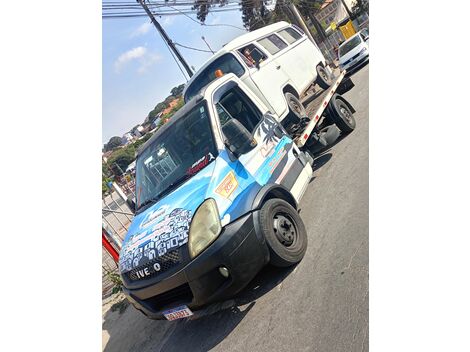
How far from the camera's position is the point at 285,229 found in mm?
3895

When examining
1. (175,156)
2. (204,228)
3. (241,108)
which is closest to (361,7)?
(241,108)

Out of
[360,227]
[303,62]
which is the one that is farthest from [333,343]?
[303,62]

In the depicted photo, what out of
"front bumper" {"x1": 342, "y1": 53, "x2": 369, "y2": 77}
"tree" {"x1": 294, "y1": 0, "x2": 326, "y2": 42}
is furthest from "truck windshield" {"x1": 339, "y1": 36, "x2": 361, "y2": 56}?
"tree" {"x1": 294, "y1": 0, "x2": 326, "y2": 42}

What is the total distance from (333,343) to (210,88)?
3.18 metres

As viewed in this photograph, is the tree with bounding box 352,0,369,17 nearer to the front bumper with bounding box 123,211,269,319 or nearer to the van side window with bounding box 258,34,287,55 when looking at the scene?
the van side window with bounding box 258,34,287,55

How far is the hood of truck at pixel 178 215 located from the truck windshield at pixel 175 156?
198 mm

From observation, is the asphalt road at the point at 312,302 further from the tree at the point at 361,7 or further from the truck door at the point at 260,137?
the tree at the point at 361,7

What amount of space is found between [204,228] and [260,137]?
178 cm

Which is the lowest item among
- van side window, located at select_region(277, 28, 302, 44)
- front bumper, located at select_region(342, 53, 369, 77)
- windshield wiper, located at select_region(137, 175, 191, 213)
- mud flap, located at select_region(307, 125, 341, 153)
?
front bumper, located at select_region(342, 53, 369, 77)

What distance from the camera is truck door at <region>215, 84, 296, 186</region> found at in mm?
4246

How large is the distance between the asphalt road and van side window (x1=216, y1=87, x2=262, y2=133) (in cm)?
147

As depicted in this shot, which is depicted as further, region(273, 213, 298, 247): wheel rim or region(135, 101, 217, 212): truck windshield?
region(135, 101, 217, 212): truck windshield

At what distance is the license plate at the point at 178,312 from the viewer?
338 cm
